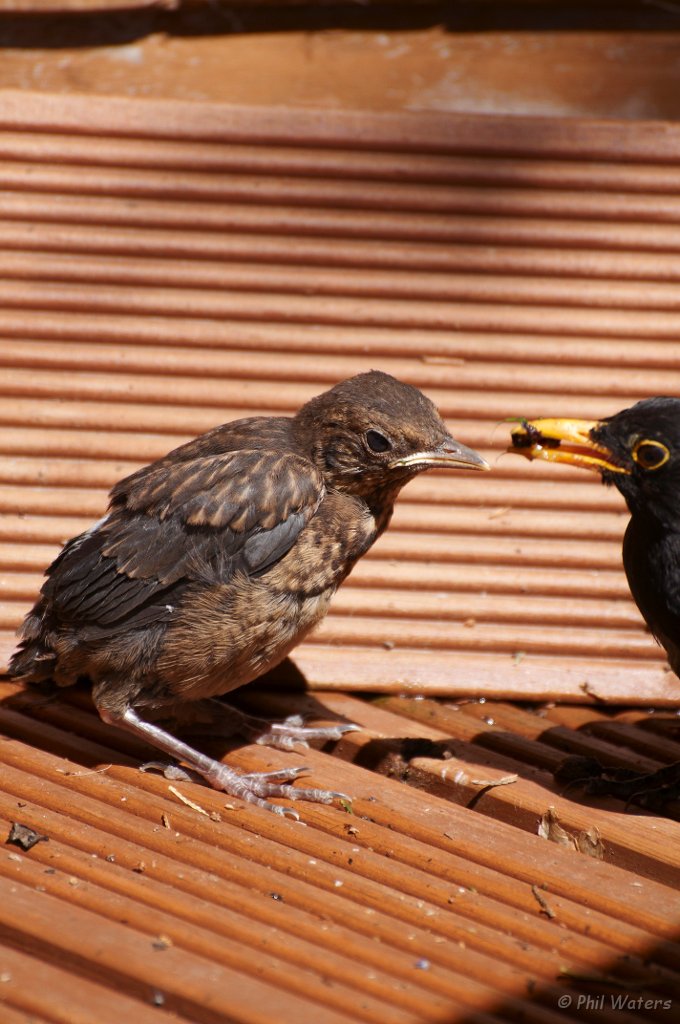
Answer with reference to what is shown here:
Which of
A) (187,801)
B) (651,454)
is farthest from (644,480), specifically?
(187,801)

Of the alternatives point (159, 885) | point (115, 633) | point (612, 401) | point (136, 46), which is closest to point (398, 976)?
point (159, 885)

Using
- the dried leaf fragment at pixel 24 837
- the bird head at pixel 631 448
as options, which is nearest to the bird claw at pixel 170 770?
the dried leaf fragment at pixel 24 837

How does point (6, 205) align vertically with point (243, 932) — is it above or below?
above

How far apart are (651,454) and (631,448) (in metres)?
0.06

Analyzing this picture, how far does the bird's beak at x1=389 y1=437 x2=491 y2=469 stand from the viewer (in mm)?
3434

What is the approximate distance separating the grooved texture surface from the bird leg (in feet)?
2.10

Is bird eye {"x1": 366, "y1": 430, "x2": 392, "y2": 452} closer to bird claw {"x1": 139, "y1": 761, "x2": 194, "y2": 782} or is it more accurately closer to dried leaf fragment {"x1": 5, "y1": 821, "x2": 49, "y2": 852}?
bird claw {"x1": 139, "y1": 761, "x2": 194, "y2": 782}

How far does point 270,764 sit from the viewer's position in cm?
337

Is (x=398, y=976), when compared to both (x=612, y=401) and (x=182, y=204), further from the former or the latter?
(x=182, y=204)

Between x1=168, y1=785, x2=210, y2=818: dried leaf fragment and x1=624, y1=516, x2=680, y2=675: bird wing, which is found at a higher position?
x1=624, y1=516, x2=680, y2=675: bird wing

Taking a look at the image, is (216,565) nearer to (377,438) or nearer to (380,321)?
(377,438)

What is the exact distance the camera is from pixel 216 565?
334 centimetres

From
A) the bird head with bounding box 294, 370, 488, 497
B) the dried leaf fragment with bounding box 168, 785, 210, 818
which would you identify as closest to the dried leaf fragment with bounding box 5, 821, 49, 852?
the dried leaf fragment with bounding box 168, 785, 210, 818

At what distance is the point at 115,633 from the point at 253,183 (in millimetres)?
1978
